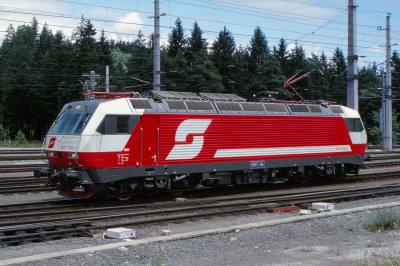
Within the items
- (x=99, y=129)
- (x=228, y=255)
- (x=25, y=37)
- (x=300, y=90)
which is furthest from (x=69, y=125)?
(x=25, y=37)

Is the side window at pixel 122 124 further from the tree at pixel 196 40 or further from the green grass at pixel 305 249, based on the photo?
the tree at pixel 196 40

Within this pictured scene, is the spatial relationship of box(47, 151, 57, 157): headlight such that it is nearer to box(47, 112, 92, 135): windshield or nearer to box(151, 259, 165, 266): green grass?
box(47, 112, 92, 135): windshield

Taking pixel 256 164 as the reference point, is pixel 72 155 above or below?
above

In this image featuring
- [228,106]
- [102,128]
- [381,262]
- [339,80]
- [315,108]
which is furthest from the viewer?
[339,80]

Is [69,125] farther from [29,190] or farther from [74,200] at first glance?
[29,190]

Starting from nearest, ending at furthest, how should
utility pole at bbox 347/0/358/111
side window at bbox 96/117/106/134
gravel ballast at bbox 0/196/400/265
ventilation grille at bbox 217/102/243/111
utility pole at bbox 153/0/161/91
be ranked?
1. gravel ballast at bbox 0/196/400/265
2. side window at bbox 96/117/106/134
3. ventilation grille at bbox 217/102/243/111
4. utility pole at bbox 153/0/161/91
5. utility pole at bbox 347/0/358/111

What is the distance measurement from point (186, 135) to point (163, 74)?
136ft

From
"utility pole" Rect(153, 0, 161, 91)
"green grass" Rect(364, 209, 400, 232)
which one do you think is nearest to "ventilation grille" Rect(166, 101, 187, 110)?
"utility pole" Rect(153, 0, 161, 91)

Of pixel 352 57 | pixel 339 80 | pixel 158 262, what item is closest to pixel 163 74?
pixel 352 57

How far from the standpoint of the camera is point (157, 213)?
39.5 feet

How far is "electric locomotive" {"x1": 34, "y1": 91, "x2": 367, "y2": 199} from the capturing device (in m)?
13.2

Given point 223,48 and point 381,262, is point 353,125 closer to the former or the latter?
point 381,262

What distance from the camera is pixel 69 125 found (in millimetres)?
13648

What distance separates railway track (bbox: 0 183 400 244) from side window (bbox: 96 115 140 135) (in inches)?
96.2
